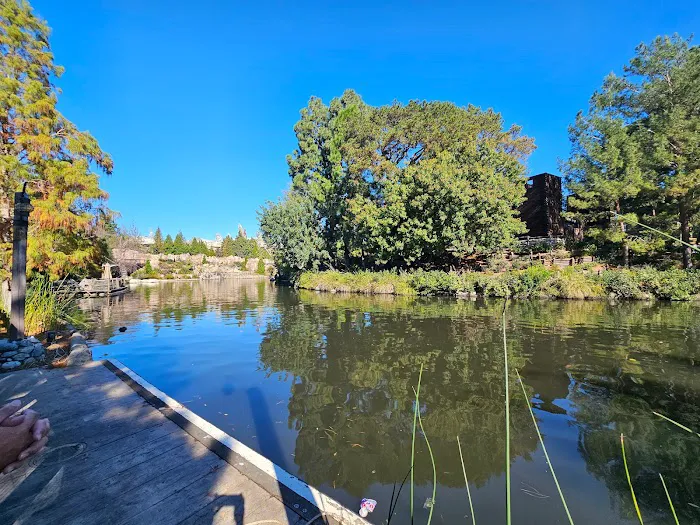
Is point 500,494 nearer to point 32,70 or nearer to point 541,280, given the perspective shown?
point 32,70

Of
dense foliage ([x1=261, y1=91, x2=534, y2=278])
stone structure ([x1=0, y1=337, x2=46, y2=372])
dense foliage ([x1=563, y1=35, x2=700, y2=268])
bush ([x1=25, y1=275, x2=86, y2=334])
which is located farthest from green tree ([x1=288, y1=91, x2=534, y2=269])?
stone structure ([x1=0, y1=337, x2=46, y2=372])

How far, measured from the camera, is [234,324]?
1130 centimetres

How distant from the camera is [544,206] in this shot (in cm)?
2972

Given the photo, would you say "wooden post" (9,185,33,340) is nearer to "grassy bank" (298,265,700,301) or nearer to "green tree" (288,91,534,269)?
"grassy bank" (298,265,700,301)

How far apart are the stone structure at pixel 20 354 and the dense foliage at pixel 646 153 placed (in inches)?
816

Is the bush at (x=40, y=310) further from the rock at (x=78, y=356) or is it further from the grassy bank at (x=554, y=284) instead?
the grassy bank at (x=554, y=284)

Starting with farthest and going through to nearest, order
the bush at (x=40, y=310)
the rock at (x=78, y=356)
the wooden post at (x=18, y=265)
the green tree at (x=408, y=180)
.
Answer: the green tree at (x=408, y=180)
the bush at (x=40, y=310)
the wooden post at (x=18, y=265)
the rock at (x=78, y=356)

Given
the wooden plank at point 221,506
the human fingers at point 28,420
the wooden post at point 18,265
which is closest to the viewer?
the wooden plank at point 221,506

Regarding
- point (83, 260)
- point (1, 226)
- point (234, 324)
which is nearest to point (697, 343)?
point (234, 324)

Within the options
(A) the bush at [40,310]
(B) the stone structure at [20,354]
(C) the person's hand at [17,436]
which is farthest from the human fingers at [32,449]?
(A) the bush at [40,310]

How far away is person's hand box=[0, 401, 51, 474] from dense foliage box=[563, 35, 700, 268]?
67.2 ft

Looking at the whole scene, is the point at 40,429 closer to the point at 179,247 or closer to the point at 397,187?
the point at 397,187

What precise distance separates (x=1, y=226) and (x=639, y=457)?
13558mm

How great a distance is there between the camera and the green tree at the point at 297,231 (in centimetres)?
2742
